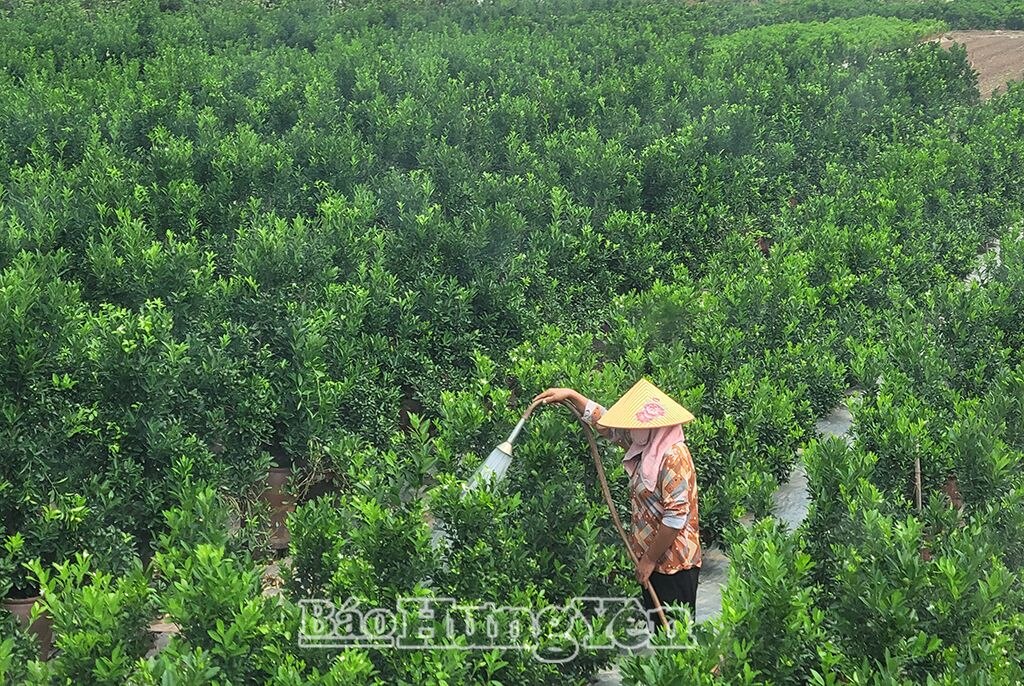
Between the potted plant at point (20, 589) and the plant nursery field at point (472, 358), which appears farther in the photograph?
the potted plant at point (20, 589)

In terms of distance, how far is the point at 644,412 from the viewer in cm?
611

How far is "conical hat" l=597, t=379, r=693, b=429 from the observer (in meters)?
6.05

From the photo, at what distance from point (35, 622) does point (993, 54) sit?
33362 millimetres

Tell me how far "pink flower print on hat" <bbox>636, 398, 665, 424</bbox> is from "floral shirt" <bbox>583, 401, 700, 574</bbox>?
0.69ft

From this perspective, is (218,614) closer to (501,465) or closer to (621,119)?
(501,465)

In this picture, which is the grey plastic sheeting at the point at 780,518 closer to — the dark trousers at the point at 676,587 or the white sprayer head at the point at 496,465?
the dark trousers at the point at 676,587

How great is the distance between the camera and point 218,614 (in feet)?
17.9

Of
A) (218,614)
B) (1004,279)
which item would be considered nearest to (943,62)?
(1004,279)

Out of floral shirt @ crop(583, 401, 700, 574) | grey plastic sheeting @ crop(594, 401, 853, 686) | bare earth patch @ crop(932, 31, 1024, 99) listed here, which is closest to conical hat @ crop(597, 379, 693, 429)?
floral shirt @ crop(583, 401, 700, 574)

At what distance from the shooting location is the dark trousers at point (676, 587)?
6.22 metres

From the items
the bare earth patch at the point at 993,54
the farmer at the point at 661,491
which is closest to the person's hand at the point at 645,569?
the farmer at the point at 661,491

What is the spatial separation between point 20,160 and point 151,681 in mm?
10431

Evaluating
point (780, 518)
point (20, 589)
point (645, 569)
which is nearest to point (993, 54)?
point (780, 518)

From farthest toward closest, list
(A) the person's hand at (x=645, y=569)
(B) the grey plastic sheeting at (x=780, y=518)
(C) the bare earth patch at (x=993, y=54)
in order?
(C) the bare earth patch at (x=993, y=54)
(B) the grey plastic sheeting at (x=780, y=518)
(A) the person's hand at (x=645, y=569)
